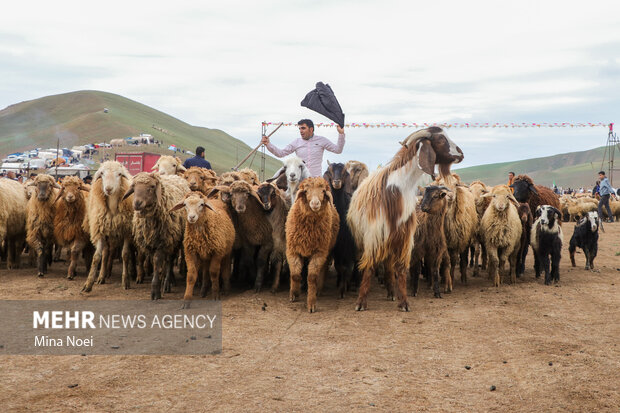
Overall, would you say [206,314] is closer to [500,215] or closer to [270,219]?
[270,219]

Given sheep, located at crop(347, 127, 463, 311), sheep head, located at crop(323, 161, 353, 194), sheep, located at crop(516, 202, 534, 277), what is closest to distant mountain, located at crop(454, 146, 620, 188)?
sheep, located at crop(516, 202, 534, 277)

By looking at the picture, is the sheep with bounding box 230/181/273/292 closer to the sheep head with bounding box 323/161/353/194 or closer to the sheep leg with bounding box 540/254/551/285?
the sheep head with bounding box 323/161/353/194

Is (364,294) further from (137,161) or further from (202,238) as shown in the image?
(137,161)

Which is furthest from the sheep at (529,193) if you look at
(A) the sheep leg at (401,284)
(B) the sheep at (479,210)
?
(A) the sheep leg at (401,284)

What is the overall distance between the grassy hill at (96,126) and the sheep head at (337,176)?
78.9m

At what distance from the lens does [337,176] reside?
8.64 meters

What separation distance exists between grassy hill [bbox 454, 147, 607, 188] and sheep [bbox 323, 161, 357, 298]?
345ft

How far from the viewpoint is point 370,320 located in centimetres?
705

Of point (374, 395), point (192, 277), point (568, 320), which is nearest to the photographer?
point (374, 395)

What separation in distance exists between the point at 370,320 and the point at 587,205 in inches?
Answer: 867

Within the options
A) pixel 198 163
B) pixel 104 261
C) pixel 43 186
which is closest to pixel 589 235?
pixel 198 163

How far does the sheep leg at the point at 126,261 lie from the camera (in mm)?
8945

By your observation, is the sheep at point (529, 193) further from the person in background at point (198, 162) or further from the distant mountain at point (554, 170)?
the distant mountain at point (554, 170)

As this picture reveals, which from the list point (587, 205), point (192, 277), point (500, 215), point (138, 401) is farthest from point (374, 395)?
point (587, 205)
